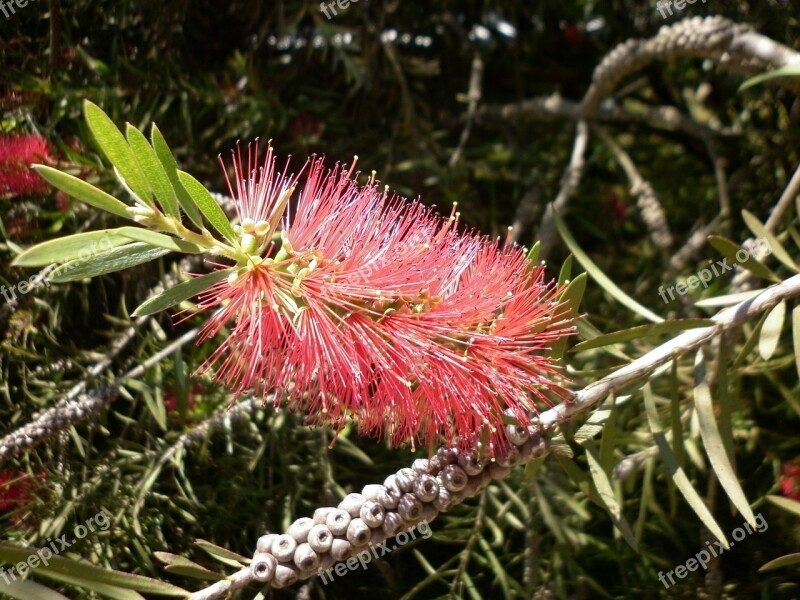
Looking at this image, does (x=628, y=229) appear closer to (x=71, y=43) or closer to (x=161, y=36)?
(x=161, y=36)

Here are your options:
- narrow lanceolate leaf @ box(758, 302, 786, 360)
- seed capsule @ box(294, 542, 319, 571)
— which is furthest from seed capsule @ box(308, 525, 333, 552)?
Result: narrow lanceolate leaf @ box(758, 302, 786, 360)

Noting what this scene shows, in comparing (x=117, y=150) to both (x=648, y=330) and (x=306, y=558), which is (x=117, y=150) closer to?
(x=306, y=558)

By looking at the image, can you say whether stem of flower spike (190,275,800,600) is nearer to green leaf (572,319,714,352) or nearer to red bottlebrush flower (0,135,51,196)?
green leaf (572,319,714,352)

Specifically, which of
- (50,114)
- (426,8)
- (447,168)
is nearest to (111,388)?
(50,114)

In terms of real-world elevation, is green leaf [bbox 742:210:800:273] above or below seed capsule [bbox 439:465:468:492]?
above

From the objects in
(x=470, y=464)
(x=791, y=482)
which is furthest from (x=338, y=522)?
(x=791, y=482)

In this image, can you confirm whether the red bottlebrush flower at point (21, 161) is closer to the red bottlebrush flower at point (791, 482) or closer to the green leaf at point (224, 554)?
the green leaf at point (224, 554)
